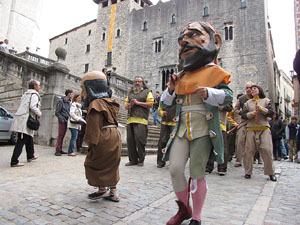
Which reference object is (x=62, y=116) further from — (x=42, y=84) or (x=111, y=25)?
(x=111, y=25)

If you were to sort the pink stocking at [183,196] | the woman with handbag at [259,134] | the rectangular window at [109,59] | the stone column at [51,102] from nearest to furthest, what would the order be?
the pink stocking at [183,196]
the woman with handbag at [259,134]
the stone column at [51,102]
the rectangular window at [109,59]

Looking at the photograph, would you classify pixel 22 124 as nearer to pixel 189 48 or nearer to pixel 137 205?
pixel 137 205

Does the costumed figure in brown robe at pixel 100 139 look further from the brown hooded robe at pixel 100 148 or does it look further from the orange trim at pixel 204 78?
the orange trim at pixel 204 78

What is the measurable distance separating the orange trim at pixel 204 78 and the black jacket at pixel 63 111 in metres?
5.23

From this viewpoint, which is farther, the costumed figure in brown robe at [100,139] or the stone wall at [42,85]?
the stone wall at [42,85]

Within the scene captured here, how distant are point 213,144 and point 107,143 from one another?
1360mm

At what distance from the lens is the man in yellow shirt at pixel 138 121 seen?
568 cm

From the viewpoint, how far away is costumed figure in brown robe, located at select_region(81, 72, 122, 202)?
286 centimetres

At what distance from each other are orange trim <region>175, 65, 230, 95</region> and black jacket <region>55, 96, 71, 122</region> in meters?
5.23

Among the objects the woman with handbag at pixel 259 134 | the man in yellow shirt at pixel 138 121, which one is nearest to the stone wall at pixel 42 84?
the man in yellow shirt at pixel 138 121

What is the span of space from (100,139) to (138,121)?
9.25 feet

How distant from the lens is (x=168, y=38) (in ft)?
95.5

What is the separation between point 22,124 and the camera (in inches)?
199

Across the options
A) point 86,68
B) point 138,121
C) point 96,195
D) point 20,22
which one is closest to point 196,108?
point 96,195
